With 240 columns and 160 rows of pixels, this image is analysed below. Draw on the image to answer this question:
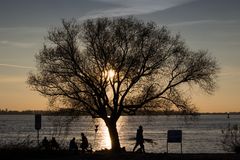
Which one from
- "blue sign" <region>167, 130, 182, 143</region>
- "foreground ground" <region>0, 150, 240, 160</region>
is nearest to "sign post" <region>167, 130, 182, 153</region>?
"blue sign" <region>167, 130, 182, 143</region>

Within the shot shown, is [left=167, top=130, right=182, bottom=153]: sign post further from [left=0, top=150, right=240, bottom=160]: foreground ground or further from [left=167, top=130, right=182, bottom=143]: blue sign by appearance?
[left=0, top=150, right=240, bottom=160]: foreground ground

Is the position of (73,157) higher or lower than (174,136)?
lower

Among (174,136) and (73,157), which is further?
(174,136)

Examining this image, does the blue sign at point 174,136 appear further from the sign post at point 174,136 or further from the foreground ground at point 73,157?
the foreground ground at point 73,157

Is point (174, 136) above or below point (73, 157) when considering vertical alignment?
above

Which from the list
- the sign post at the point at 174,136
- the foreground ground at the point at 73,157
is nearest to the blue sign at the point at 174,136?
the sign post at the point at 174,136

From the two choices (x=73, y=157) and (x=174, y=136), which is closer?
(x=73, y=157)

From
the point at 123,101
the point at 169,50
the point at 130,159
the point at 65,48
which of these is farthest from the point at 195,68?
the point at 130,159

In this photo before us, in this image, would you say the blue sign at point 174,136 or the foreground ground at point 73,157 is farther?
the blue sign at point 174,136

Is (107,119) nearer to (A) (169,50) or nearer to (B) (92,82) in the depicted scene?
(B) (92,82)

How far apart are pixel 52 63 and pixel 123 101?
22.1ft

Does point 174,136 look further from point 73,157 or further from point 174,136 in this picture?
point 73,157

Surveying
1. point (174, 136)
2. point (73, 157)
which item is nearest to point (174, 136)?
point (174, 136)

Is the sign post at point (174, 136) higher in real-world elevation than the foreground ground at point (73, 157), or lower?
higher
